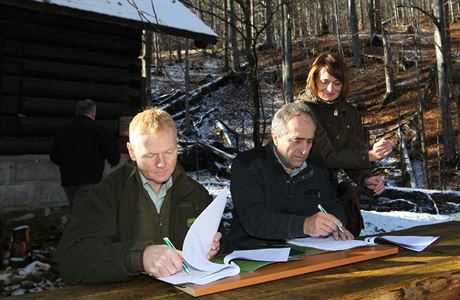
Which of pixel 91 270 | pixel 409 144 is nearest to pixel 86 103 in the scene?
pixel 91 270

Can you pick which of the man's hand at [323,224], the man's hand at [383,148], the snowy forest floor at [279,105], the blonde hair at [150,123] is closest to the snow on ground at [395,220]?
the snowy forest floor at [279,105]

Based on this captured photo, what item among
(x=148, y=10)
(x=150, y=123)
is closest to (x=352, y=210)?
(x=150, y=123)

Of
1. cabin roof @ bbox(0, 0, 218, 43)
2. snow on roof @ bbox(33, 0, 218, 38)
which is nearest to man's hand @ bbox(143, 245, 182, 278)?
cabin roof @ bbox(0, 0, 218, 43)

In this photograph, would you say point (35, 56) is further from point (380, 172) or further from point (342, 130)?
point (380, 172)

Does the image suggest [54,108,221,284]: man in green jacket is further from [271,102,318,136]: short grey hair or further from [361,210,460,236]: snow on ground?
[361,210,460,236]: snow on ground

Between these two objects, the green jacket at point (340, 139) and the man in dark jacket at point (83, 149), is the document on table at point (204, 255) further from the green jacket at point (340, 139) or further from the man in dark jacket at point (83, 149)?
the man in dark jacket at point (83, 149)

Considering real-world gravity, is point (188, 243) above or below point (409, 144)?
below

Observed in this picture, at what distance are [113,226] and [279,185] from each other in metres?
1.07

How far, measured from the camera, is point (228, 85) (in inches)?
892

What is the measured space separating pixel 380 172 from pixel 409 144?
2.09 m

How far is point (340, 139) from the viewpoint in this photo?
350cm

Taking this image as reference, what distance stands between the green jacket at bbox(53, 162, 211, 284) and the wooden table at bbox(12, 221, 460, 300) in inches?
3.1

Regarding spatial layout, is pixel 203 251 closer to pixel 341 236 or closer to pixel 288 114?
pixel 341 236

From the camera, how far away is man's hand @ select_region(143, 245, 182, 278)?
5.86 feet
